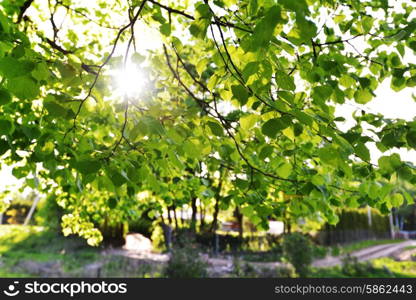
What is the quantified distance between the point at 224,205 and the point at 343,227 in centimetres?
2336

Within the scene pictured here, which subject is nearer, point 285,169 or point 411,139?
point 411,139

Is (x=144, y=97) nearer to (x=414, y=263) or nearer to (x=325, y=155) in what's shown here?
(x=325, y=155)

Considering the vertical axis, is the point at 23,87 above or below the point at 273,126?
above

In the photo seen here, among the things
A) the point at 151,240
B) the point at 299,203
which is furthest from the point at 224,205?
the point at 151,240

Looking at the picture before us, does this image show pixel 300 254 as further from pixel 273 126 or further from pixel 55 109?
pixel 55 109

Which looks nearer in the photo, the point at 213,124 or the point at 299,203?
the point at 213,124

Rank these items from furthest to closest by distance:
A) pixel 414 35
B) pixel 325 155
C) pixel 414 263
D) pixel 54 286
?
pixel 414 263
pixel 54 286
pixel 414 35
pixel 325 155

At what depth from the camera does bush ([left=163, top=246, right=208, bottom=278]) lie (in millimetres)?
10883

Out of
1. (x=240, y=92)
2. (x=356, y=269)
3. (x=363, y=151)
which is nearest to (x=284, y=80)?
(x=240, y=92)

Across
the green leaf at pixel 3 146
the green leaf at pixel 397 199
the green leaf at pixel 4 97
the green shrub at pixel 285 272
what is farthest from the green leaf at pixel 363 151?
the green shrub at pixel 285 272

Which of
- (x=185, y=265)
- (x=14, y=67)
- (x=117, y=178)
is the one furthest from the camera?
(x=185, y=265)

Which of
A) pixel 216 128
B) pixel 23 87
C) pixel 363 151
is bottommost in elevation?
pixel 363 151

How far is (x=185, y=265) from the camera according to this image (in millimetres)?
10969

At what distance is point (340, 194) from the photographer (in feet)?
10.8
